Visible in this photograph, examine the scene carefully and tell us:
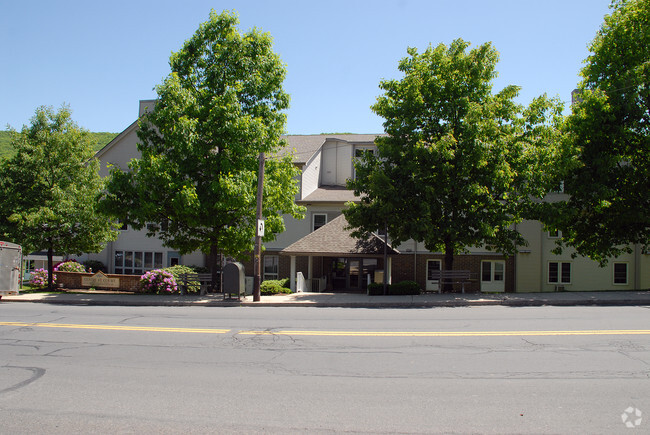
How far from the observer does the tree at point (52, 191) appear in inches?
890

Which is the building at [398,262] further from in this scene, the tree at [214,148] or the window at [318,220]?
the tree at [214,148]

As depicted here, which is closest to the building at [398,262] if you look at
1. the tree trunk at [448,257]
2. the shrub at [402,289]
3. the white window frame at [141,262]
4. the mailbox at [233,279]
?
the white window frame at [141,262]

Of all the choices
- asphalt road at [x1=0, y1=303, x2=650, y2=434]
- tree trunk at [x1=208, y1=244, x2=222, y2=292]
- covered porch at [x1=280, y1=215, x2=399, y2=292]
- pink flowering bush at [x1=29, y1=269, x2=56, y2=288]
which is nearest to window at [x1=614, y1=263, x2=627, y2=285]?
covered porch at [x1=280, y1=215, x2=399, y2=292]

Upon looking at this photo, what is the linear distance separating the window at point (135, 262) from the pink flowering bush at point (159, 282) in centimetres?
897

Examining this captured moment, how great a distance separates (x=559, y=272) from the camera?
1056 inches

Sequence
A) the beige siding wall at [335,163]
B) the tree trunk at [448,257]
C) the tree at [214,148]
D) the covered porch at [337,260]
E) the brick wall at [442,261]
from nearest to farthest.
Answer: the tree at [214,148], the tree trunk at [448,257], the covered porch at [337,260], the brick wall at [442,261], the beige siding wall at [335,163]

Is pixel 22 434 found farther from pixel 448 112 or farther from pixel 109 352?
pixel 448 112

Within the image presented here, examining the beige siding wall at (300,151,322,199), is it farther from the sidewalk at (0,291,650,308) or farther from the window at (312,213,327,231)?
the sidewalk at (0,291,650,308)

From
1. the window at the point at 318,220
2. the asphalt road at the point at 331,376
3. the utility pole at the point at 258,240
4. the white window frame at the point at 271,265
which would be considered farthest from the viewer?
the white window frame at the point at 271,265

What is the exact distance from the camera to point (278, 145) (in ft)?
70.9

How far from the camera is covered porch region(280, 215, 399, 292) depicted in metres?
22.6

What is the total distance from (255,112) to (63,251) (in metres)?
12.4

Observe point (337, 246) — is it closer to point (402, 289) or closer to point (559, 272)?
point (402, 289)

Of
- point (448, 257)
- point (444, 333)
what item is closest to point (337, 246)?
point (448, 257)
